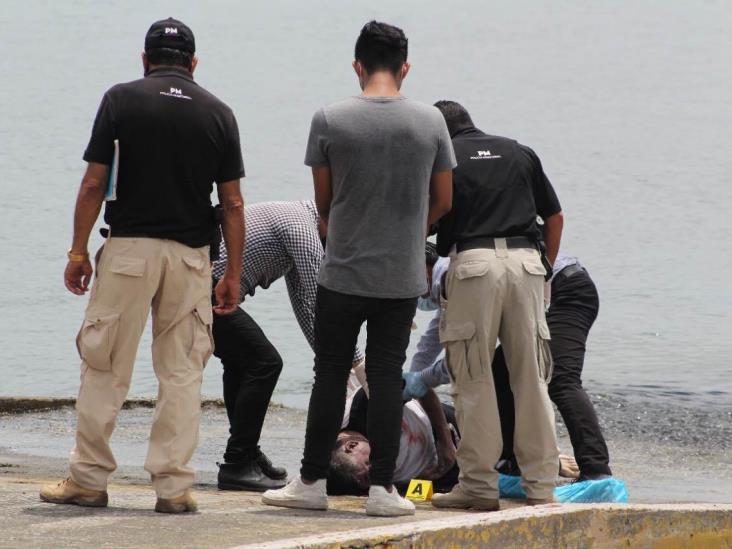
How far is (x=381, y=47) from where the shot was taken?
225 inches

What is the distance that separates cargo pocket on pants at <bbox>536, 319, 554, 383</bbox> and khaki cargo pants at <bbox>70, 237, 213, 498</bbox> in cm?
143

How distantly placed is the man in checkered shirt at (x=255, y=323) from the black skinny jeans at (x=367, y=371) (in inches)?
30.6

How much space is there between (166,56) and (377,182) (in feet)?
3.05

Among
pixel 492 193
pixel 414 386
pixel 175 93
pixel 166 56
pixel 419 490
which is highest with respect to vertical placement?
pixel 166 56

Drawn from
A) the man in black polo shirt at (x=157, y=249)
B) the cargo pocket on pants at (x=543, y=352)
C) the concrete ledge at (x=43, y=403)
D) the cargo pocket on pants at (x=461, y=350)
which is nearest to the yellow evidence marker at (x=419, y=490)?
the cargo pocket on pants at (x=461, y=350)

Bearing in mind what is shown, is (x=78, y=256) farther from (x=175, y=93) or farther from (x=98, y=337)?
(x=175, y=93)

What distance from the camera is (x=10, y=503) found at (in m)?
5.65

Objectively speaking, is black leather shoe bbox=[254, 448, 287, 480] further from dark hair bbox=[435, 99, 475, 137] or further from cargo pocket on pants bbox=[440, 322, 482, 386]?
dark hair bbox=[435, 99, 475, 137]

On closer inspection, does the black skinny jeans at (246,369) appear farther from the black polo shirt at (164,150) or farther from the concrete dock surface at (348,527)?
the black polo shirt at (164,150)

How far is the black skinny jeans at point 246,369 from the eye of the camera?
691 centimetres

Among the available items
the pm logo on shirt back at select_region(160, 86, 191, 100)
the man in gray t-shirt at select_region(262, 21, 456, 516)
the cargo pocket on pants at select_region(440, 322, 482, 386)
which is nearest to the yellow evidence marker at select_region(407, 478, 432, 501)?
the cargo pocket on pants at select_region(440, 322, 482, 386)

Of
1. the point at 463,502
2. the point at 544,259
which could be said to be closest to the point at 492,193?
the point at 544,259

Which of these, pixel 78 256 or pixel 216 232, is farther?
pixel 216 232

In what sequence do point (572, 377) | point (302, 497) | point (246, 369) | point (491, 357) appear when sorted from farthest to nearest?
1. point (246, 369)
2. point (572, 377)
3. point (491, 357)
4. point (302, 497)
